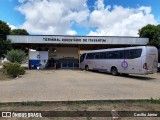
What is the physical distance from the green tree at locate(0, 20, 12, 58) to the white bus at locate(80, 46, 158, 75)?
10303 millimetres

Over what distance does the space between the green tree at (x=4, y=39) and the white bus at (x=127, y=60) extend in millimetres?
10303

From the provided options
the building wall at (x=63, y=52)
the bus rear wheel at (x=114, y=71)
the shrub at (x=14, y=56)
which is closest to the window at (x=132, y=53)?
the bus rear wheel at (x=114, y=71)

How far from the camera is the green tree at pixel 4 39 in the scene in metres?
27.5

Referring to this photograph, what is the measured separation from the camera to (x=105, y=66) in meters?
24.6

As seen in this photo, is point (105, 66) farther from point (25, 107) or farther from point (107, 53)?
point (25, 107)

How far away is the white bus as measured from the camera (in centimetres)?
1861

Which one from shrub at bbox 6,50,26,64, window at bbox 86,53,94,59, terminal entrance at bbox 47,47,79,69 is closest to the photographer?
shrub at bbox 6,50,26,64

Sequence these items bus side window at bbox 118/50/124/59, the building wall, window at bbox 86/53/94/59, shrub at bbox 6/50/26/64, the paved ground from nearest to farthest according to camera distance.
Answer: the paved ground → bus side window at bbox 118/50/124/59 → shrub at bbox 6/50/26/64 → window at bbox 86/53/94/59 → the building wall

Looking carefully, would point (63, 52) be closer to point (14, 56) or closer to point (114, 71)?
point (14, 56)

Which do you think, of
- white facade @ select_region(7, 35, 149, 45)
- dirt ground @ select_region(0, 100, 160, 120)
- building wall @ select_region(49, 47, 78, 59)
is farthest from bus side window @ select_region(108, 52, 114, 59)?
dirt ground @ select_region(0, 100, 160, 120)

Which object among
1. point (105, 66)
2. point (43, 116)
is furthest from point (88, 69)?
point (43, 116)

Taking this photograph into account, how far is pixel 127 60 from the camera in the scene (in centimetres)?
2038

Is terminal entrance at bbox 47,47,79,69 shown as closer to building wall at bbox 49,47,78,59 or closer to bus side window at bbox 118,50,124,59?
building wall at bbox 49,47,78,59

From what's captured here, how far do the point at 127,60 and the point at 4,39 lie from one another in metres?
16.4
